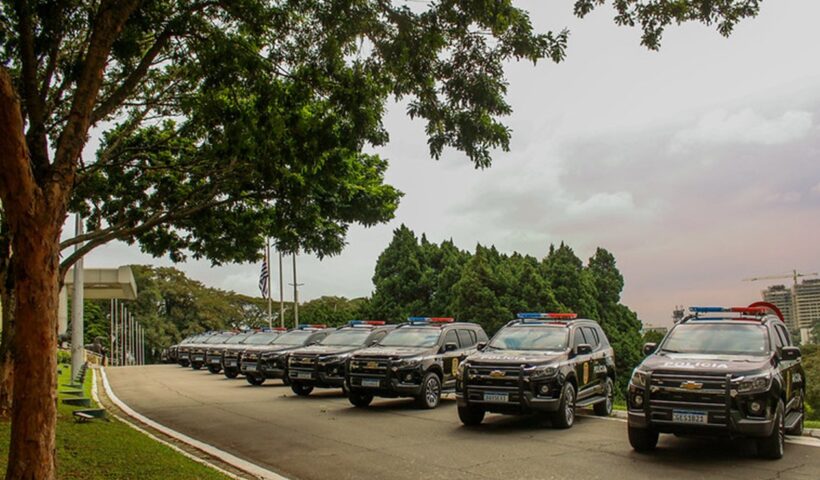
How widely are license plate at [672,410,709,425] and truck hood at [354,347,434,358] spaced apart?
695 centimetres

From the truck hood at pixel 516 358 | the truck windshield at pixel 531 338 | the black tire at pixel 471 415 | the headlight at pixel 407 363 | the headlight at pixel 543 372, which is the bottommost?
the black tire at pixel 471 415

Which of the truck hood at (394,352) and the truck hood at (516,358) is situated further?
the truck hood at (394,352)

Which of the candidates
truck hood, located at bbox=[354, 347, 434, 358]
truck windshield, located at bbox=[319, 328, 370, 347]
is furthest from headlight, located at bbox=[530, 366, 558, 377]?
truck windshield, located at bbox=[319, 328, 370, 347]

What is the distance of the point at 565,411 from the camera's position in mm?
11961

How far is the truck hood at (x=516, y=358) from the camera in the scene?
1184cm

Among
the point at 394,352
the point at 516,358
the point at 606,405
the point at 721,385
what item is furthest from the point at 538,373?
the point at 394,352

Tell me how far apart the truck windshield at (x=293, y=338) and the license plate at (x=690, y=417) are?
16.2 metres

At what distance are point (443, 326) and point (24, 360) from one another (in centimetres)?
1061

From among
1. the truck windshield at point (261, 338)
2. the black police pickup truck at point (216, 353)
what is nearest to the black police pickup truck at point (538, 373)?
the truck windshield at point (261, 338)

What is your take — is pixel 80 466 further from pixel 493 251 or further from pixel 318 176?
pixel 493 251

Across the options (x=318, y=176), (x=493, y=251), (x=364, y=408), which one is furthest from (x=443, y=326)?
(x=493, y=251)

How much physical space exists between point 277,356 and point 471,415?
36.2 feet

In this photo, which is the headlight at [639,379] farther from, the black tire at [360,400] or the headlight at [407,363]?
the black tire at [360,400]

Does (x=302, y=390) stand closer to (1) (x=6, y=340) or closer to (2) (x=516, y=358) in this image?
(1) (x=6, y=340)
